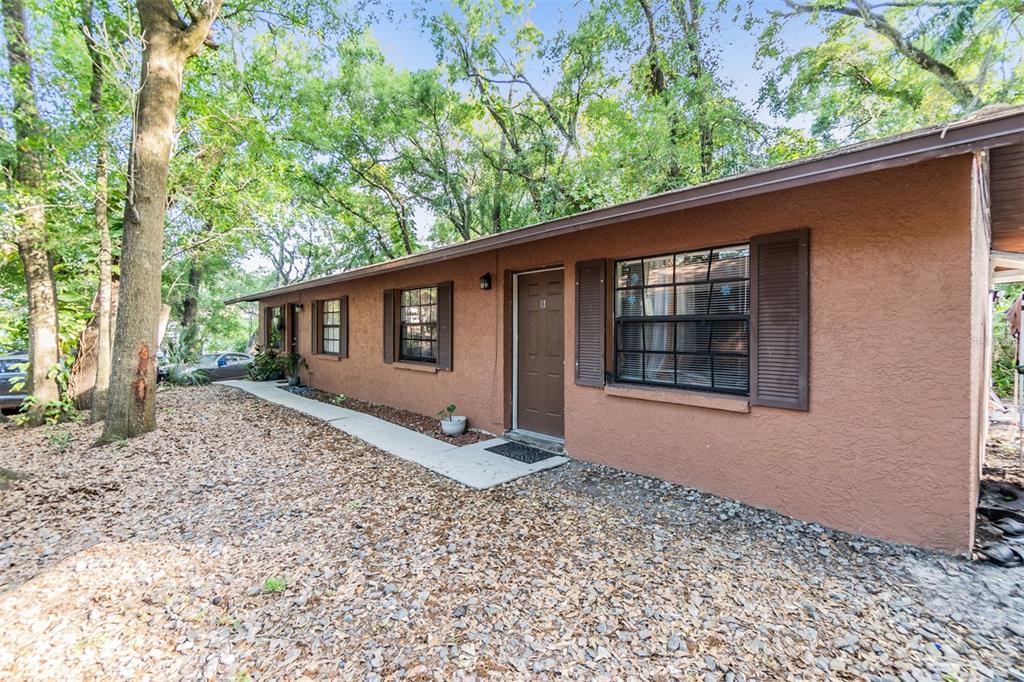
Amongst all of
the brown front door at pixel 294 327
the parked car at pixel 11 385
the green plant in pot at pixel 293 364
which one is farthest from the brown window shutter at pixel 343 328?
the parked car at pixel 11 385

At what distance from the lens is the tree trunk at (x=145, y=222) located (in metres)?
5.12

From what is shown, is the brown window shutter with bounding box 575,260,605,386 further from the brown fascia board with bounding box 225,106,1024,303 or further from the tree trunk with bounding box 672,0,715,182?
the tree trunk with bounding box 672,0,715,182

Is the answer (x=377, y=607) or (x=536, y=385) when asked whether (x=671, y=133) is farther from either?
(x=377, y=607)

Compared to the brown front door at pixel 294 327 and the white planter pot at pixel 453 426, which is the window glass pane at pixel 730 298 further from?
the brown front door at pixel 294 327

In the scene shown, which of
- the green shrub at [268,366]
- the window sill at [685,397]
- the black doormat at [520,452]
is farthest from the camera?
the green shrub at [268,366]

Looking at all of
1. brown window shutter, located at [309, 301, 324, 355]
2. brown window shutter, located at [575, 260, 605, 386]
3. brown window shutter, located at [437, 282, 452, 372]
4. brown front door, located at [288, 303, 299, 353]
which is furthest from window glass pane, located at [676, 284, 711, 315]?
brown front door, located at [288, 303, 299, 353]

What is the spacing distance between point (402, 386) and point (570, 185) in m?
6.56

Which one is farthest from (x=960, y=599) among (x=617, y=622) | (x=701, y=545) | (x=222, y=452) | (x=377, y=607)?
Result: (x=222, y=452)

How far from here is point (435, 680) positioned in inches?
71.3

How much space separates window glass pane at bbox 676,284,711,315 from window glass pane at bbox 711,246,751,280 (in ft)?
0.47

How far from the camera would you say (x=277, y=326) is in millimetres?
11812

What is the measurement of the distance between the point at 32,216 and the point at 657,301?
835cm

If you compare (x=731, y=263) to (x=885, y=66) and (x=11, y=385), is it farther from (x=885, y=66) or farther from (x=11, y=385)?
(x=885, y=66)

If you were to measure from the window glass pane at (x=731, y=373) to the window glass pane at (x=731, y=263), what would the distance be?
672 mm
